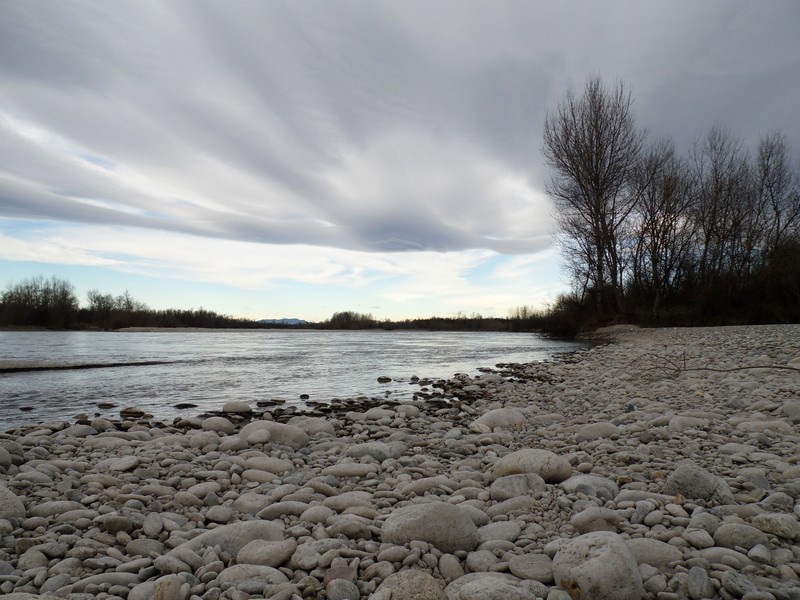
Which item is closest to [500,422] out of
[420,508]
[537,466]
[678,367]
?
[537,466]

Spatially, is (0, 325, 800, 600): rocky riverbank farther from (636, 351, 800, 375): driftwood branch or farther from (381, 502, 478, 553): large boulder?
(636, 351, 800, 375): driftwood branch

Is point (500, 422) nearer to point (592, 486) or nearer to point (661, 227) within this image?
point (592, 486)

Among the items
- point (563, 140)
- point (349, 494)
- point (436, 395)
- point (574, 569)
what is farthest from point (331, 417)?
point (563, 140)

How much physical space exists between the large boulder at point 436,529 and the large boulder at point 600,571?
19.0 inches

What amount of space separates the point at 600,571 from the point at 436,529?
2.58 ft

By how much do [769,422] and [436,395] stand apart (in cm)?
473

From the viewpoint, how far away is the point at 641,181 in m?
25.2

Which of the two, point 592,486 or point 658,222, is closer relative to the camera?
point 592,486

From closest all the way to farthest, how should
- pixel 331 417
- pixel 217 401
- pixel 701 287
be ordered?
pixel 331 417
pixel 217 401
pixel 701 287

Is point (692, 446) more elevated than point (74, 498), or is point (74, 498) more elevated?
point (692, 446)

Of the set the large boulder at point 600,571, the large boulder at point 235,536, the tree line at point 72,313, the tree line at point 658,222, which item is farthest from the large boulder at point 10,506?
the tree line at point 72,313

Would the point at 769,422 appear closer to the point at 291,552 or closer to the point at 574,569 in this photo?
the point at 574,569

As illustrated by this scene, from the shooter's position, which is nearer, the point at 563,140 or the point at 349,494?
the point at 349,494

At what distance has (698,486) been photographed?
8.48 feet
